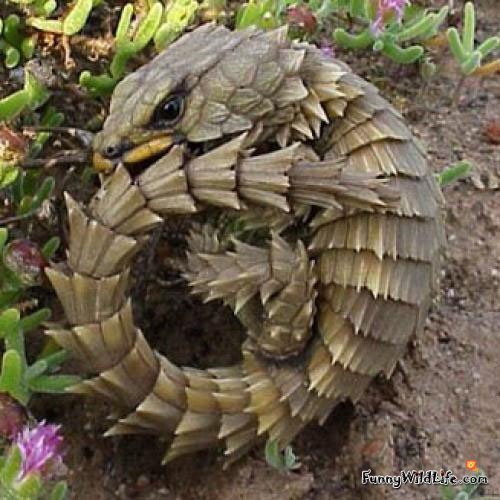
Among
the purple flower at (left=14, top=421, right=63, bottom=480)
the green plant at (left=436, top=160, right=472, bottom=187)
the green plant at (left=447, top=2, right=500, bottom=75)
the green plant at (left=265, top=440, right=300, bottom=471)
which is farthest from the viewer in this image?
the green plant at (left=447, top=2, right=500, bottom=75)

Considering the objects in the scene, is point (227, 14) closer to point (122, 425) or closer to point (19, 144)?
point (19, 144)

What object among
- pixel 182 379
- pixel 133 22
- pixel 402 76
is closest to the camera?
pixel 182 379

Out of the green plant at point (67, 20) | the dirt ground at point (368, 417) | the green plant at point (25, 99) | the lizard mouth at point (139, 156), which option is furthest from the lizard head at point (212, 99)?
the dirt ground at point (368, 417)

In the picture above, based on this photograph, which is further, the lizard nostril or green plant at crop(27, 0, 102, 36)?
green plant at crop(27, 0, 102, 36)

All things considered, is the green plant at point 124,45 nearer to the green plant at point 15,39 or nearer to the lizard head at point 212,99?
the green plant at point 15,39

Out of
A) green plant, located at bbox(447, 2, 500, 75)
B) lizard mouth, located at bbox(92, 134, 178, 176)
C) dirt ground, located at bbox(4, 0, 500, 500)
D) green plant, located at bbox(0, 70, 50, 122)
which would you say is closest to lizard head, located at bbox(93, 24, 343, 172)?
lizard mouth, located at bbox(92, 134, 178, 176)

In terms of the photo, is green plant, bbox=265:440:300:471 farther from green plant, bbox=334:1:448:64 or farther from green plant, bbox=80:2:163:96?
green plant, bbox=334:1:448:64

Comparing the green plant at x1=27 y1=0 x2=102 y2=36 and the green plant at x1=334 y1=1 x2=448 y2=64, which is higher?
the green plant at x1=27 y1=0 x2=102 y2=36

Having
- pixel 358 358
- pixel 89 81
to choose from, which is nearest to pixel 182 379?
pixel 358 358
